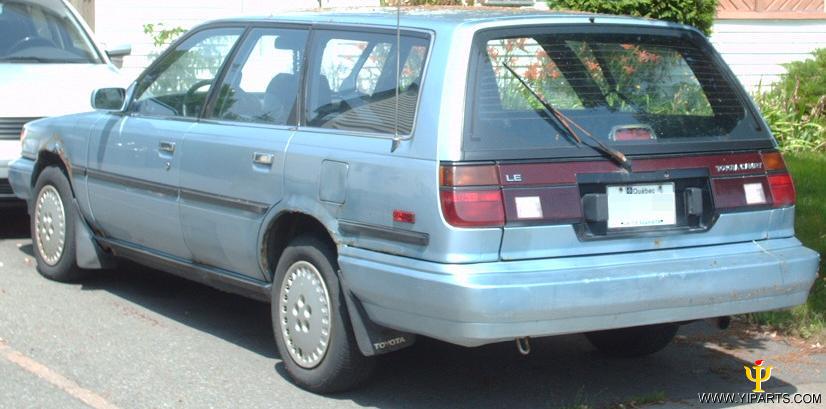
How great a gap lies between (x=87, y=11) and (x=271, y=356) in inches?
355

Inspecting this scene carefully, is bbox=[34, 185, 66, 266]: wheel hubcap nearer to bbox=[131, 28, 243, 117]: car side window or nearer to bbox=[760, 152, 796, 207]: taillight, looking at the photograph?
bbox=[131, 28, 243, 117]: car side window

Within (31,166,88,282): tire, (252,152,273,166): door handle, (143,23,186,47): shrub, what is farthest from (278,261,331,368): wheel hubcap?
(143,23,186,47): shrub

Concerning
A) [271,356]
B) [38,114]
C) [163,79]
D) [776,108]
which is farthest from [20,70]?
[776,108]

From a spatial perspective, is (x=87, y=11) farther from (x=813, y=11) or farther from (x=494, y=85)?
(x=494, y=85)

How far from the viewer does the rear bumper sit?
15.5ft

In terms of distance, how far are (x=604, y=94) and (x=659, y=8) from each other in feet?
23.2

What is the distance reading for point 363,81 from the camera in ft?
18.2

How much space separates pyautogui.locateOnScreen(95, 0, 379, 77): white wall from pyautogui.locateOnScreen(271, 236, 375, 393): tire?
857cm

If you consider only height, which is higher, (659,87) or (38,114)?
(659,87)

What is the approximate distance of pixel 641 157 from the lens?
5133mm

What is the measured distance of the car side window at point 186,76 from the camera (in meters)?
6.51

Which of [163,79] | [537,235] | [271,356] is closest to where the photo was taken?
[537,235]

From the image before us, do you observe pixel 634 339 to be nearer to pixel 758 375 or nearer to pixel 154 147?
pixel 758 375

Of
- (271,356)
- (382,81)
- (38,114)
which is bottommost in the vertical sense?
(271,356)
